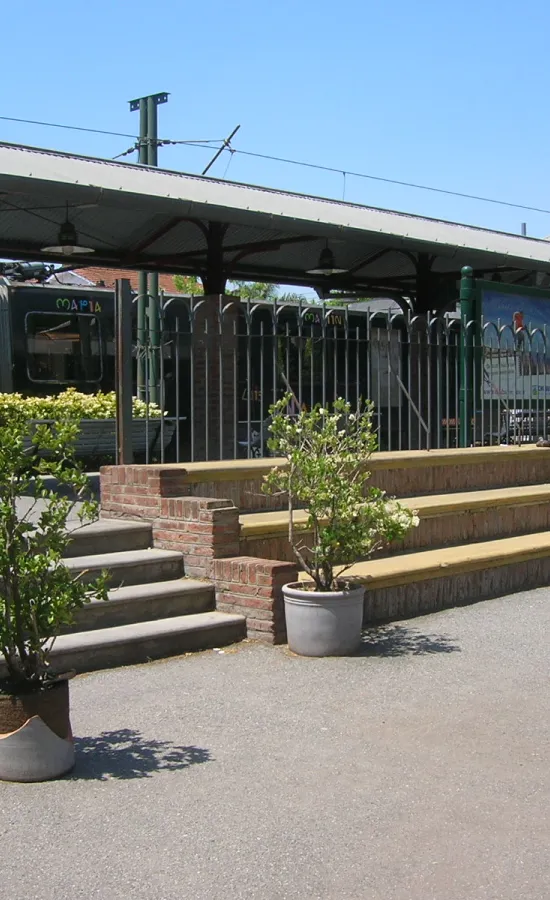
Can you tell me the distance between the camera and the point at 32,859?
13.1ft

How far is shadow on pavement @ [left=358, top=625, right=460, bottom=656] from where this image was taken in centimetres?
721

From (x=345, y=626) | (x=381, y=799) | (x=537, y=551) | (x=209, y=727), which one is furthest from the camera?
(x=537, y=551)

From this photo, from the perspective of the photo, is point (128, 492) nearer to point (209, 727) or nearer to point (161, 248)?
point (209, 727)

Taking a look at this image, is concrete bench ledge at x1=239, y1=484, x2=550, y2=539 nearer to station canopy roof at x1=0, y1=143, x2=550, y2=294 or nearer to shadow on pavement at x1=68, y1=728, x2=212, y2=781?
shadow on pavement at x1=68, y1=728, x2=212, y2=781

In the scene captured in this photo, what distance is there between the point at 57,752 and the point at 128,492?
3.74m

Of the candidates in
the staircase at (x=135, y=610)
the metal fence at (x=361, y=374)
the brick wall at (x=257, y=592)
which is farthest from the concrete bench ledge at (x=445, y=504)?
the metal fence at (x=361, y=374)

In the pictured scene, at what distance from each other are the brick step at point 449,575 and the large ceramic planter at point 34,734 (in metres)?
3.31

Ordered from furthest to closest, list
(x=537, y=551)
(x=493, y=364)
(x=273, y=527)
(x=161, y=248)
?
(x=161, y=248)
(x=493, y=364)
(x=537, y=551)
(x=273, y=527)

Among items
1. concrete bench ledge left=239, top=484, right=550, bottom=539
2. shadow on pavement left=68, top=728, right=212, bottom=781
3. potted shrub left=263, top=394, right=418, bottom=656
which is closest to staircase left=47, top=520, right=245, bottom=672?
potted shrub left=263, top=394, right=418, bottom=656

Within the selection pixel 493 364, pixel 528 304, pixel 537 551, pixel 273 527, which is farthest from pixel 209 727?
pixel 528 304

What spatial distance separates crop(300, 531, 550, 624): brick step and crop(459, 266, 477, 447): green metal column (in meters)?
2.49

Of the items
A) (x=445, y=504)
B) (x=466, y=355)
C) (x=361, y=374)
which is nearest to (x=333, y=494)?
(x=445, y=504)

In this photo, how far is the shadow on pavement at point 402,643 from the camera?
23.7 ft

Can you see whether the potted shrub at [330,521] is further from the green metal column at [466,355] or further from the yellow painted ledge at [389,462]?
the green metal column at [466,355]
